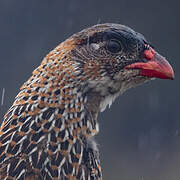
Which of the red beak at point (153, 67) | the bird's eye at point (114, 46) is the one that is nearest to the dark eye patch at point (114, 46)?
the bird's eye at point (114, 46)

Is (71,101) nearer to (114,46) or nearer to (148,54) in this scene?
(114,46)

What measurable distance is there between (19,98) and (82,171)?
0.56 metres

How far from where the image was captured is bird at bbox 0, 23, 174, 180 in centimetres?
231

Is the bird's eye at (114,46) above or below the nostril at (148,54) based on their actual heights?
above

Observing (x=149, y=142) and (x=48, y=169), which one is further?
(x=149, y=142)

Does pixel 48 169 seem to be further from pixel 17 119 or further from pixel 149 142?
pixel 149 142

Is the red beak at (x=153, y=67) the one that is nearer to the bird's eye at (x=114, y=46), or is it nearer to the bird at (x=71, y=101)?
the bird at (x=71, y=101)

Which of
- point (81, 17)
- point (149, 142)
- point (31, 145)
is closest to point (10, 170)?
point (31, 145)

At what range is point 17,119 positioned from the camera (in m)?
2.42

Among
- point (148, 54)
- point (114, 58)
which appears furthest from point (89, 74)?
point (148, 54)

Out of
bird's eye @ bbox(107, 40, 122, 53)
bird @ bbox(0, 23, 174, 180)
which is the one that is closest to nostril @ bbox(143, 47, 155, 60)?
bird @ bbox(0, 23, 174, 180)

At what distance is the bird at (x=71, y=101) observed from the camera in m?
2.31

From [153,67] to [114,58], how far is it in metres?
0.24

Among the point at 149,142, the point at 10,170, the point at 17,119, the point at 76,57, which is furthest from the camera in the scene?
the point at 149,142
